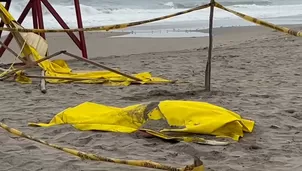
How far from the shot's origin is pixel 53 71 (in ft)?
24.7

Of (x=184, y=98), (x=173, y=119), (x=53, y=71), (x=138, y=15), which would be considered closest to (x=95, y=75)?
(x=53, y=71)

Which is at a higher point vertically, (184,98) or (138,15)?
(138,15)

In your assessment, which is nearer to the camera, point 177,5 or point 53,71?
point 53,71

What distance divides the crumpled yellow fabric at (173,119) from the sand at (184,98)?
0.12m

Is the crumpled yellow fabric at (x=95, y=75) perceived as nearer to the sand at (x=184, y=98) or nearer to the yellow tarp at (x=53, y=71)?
the yellow tarp at (x=53, y=71)

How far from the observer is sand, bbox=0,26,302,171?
359 centimetres

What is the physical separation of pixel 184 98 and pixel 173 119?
63.4 inches

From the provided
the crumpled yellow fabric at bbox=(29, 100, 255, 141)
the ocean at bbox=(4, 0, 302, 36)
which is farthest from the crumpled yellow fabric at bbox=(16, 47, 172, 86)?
the ocean at bbox=(4, 0, 302, 36)

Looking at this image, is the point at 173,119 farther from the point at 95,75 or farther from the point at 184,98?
the point at 95,75

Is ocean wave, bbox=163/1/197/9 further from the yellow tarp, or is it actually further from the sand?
the yellow tarp

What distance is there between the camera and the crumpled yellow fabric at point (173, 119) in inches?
162

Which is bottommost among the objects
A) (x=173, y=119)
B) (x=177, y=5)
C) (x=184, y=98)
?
(x=184, y=98)

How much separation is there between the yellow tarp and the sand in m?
0.23

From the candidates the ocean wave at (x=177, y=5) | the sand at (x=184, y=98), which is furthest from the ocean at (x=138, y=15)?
the sand at (x=184, y=98)
